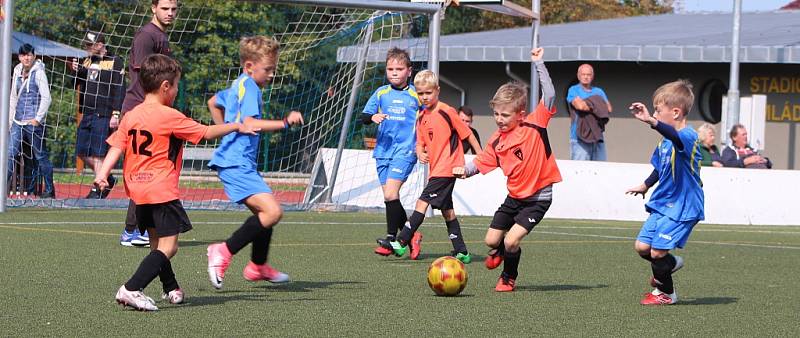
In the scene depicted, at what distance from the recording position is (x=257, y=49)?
841cm

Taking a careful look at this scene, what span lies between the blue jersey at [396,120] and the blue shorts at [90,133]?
5.16m

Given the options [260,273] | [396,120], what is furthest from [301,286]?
[396,120]

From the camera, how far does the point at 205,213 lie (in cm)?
1581

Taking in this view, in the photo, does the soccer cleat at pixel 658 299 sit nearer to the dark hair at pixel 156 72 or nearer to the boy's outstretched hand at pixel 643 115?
the boy's outstretched hand at pixel 643 115

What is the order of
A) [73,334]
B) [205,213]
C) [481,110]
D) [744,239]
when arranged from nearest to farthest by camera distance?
[73,334]
[744,239]
[205,213]
[481,110]

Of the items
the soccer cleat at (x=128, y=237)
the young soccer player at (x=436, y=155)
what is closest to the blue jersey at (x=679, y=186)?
the young soccer player at (x=436, y=155)

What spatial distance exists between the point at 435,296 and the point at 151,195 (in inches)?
74.6

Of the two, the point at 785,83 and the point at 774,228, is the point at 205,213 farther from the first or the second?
the point at 785,83

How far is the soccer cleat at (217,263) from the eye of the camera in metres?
7.95

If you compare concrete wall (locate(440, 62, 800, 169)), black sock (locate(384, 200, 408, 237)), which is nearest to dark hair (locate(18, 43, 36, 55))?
black sock (locate(384, 200, 408, 237))

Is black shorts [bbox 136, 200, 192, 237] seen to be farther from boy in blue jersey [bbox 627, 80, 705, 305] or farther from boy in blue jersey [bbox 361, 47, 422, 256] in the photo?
boy in blue jersey [bbox 361, 47, 422, 256]

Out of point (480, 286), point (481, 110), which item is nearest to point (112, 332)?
point (480, 286)

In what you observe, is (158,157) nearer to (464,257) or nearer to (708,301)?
(708,301)

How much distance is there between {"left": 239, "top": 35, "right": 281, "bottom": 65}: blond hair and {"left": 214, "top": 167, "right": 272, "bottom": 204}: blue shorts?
0.72 metres
